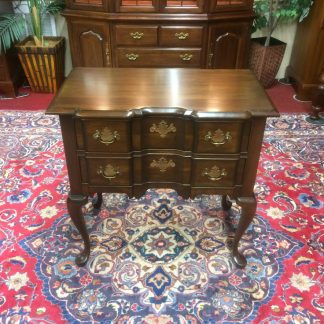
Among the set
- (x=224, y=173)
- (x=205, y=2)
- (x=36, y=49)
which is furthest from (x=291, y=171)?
(x=36, y=49)

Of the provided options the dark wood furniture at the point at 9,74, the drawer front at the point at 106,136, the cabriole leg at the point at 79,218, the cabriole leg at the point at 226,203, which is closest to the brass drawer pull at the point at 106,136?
the drawer front at the point at 106,136

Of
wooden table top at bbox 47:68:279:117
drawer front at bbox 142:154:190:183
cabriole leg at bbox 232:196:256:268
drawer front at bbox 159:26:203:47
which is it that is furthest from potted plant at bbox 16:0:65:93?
cabriole leg at bbox 232:196:256:268

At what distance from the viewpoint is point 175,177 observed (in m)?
1.42

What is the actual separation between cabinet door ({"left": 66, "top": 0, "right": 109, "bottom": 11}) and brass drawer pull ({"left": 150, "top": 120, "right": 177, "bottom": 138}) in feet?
6.41

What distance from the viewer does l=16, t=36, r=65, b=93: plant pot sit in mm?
3174

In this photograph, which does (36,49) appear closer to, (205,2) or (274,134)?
(205,2)

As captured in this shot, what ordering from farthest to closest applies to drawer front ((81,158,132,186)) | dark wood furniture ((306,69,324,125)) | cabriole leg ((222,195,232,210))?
dark wood furniture ((306,69,324,125)) < cabriole leg ((222,195,232,210)) < drawer front ((81,158,132,186))

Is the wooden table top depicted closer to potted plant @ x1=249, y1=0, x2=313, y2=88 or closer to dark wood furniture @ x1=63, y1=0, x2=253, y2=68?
dark wood furniture @ x1=63, y1=0, x2=253, y2=68

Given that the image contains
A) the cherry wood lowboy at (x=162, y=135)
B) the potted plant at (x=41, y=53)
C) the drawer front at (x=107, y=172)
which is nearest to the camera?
the cherry wood lowboy at (x=162, y=135)

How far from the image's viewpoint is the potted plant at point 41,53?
3135mm

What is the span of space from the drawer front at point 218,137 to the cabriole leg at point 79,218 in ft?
1.82

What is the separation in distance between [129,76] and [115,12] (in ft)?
5.02

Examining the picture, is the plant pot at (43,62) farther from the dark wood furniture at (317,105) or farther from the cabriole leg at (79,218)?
the dark wood furniture at (317,105)

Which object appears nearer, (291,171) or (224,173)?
(224,173)
